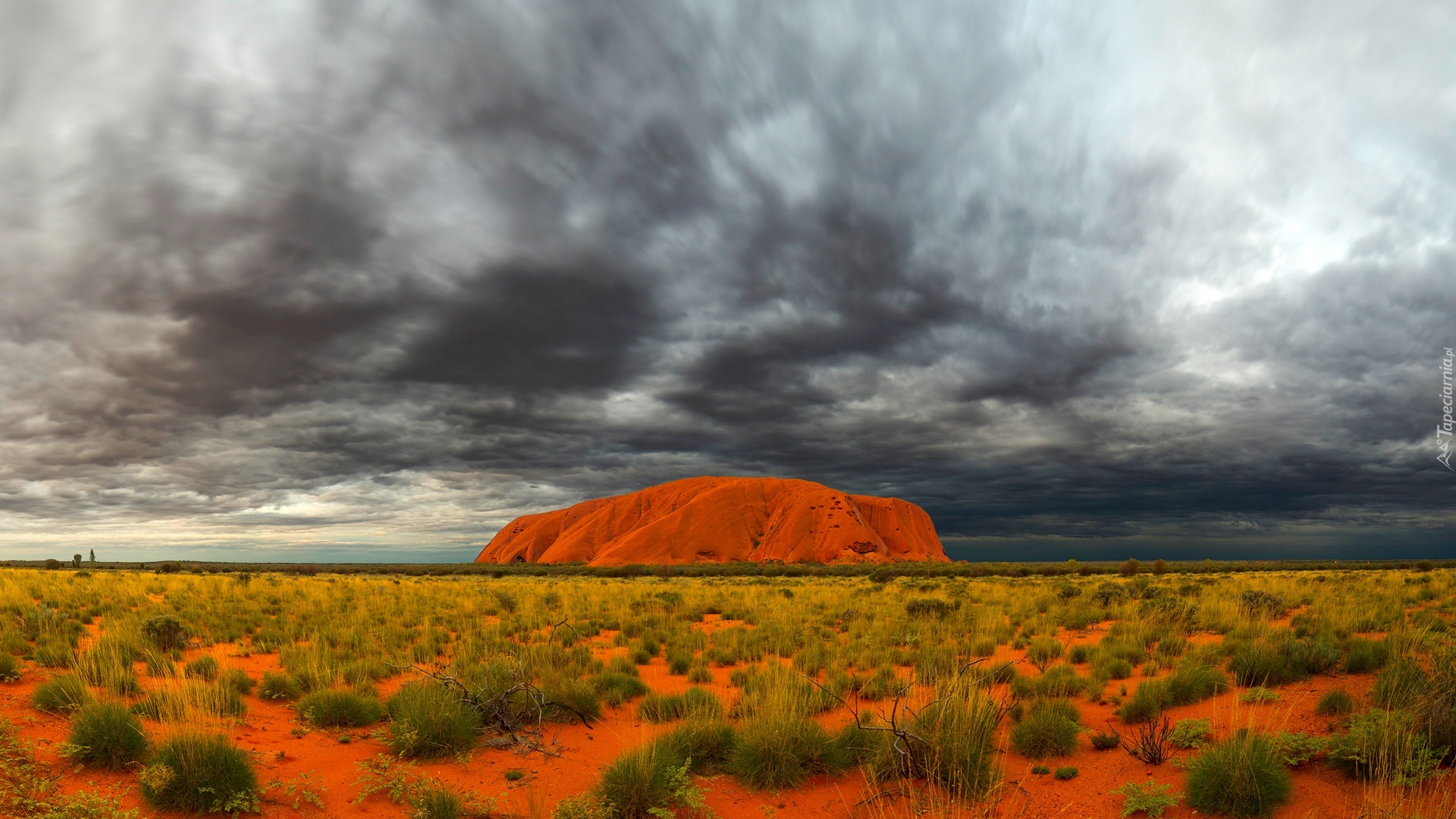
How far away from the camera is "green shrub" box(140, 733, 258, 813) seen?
606cm

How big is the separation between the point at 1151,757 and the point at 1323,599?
44.1 feet

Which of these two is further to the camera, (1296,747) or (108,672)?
(108,672)

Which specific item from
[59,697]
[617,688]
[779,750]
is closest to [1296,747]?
[779,750]

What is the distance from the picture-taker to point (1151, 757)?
738 cm

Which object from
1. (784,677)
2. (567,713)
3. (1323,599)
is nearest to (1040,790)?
(784,677)

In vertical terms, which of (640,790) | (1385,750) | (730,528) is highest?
(1385,750)

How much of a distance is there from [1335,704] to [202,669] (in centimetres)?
1624

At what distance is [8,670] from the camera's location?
354 inches

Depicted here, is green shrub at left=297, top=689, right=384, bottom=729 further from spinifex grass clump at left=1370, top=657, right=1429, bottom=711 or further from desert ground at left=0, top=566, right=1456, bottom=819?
spinifex grass clump at left=1370, top=657, right=1429, bottom=711

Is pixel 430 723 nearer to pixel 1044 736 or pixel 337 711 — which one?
pixel 337 711

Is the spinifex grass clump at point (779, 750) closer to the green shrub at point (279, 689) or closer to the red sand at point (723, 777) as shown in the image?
the red sand at point (723, 777)

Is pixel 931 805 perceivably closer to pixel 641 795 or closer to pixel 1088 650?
pixel 641 795

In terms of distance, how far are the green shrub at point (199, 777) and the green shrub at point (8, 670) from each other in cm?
463

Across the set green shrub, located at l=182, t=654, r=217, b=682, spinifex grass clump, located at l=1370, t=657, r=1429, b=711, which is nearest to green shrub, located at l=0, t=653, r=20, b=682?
green shrub, located at l=182, t=654, r=217, b=682
